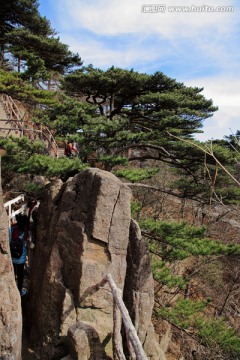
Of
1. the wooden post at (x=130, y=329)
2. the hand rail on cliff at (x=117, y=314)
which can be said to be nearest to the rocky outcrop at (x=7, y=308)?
the hand rail on cliff at (x=117, y=314)

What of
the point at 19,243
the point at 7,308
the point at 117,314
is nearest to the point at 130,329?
the point at 117,314

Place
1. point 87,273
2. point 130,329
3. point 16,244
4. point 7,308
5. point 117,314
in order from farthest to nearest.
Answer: point 16,244
point 87,273
point 117,314
point 7,308
point 130,329

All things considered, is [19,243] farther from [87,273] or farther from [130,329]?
[130,329]

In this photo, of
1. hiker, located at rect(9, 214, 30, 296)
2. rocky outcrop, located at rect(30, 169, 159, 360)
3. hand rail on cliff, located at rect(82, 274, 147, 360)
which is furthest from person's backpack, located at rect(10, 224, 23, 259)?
hand rail on cliff, located at rect(82, 274, 147, 360)

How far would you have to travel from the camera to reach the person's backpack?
5.59 metres

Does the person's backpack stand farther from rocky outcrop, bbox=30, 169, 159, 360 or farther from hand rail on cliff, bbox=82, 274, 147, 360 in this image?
hand rail on cliff, bbox=82, 274, 147, 360

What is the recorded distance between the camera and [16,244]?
18.4 ft

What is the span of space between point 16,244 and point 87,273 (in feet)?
5.56

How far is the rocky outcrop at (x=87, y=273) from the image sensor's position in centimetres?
463

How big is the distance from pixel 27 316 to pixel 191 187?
6530mm

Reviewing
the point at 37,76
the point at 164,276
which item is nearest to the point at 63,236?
the point at 164,276

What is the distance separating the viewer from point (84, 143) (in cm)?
769

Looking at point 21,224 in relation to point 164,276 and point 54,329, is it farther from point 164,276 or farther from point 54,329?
point 164,276

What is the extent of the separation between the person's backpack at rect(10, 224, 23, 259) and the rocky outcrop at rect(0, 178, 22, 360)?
1086 mm
